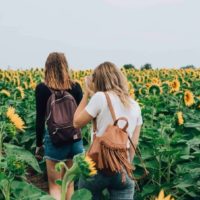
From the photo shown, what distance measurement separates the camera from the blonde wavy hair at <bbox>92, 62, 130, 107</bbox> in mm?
3180

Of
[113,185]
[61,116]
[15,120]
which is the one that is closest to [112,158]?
[113,185]

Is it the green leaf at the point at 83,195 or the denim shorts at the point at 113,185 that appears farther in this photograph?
the denim shorts at the point at 113,185

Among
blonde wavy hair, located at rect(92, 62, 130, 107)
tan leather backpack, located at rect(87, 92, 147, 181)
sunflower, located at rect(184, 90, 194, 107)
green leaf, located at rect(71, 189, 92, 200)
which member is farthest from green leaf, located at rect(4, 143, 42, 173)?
sunflower, located at rect(184, 90, 194, 107)

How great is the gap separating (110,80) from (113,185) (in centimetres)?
53

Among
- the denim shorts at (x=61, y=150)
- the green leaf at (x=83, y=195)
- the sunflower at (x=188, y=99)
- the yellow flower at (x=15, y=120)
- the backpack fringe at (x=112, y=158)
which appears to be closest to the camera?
the green leaf at (x=83, y=195)

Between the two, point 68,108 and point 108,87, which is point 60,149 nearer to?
point 68,108

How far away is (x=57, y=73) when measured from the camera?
13.5 feet

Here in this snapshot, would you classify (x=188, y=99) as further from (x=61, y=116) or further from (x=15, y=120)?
(x=15, y=120)

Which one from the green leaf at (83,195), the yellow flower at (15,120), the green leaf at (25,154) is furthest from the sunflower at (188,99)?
the green leaf at (83,195)

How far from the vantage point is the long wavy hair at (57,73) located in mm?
4102

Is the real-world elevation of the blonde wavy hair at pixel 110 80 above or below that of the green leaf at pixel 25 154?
above

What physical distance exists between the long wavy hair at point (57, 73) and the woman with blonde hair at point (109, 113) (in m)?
0.84

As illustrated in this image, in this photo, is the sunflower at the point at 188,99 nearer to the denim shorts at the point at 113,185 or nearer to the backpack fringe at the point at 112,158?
the denim shorts at the point at 113,185

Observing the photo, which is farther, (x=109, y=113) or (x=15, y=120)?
(x=15, y=120)
